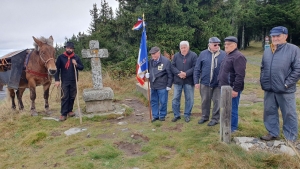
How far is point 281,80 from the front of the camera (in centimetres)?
386

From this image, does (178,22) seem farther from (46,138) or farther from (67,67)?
(46,138)

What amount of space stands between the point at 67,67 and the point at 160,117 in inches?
111

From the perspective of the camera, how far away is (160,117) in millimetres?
6273

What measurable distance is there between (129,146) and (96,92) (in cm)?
262

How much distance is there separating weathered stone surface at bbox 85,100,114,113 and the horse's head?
1372 millimetres

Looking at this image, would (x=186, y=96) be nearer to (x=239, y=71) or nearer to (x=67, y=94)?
(x=239, y=71)

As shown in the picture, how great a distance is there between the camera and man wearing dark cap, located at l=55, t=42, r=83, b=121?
650 cm

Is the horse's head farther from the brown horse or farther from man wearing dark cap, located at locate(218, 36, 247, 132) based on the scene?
man wearing dark cap, located at locate(218, 36, 247, 132)

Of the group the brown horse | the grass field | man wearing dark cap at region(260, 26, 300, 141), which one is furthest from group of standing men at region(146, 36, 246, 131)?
the brown horse

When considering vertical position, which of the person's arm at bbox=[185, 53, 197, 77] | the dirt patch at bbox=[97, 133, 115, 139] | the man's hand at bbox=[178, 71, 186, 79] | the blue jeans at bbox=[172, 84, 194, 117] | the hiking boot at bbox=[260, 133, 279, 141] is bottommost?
the dirt patch at bbox=[97, 133, 115, 139]

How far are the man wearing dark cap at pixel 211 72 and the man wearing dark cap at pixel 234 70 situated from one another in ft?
1.73

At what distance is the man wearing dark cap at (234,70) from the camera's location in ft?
14.5

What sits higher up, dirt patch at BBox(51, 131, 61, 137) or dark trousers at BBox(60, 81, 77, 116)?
dark trousers at BBox(60, 81, 77, 116)

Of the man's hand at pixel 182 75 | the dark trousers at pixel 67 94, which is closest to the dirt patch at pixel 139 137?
the man's hand at pixel 182 75
